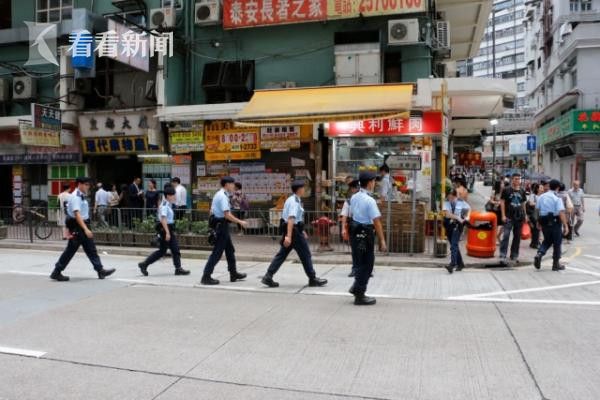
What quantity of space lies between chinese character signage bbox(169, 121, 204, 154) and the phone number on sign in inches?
226

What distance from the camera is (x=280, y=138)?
15.5m

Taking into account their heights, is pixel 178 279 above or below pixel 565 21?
below

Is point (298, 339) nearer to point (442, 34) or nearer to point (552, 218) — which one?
point (552, 218)

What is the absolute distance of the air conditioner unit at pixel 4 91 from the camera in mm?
18984

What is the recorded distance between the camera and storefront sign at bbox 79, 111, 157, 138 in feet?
56.4

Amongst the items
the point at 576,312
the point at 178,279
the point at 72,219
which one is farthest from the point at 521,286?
the point at 72,219

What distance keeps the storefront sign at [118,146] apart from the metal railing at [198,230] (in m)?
3.42

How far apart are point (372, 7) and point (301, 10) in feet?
6.84

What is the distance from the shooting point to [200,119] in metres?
15.7

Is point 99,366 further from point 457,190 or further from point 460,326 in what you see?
point 457,190

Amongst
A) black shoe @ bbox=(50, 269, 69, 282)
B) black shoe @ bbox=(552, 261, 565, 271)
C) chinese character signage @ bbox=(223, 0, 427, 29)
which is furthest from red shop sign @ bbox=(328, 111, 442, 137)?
black shoe @ bbox=(50, 269, 69, 282)

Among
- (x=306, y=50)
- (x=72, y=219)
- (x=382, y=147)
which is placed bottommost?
(x=72, y=219)

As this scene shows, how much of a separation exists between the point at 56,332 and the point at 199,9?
42.0 feet

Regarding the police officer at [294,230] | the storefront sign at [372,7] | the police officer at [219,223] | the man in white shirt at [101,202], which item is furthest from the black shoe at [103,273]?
the storefront sign at [372,7]
